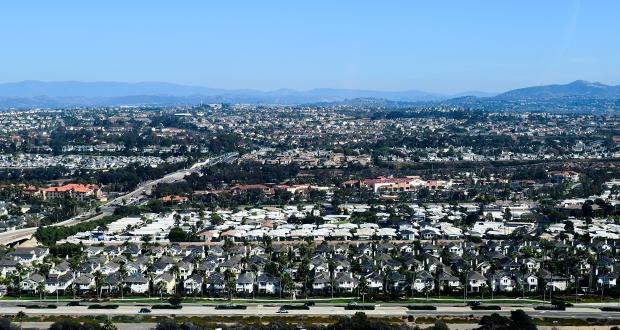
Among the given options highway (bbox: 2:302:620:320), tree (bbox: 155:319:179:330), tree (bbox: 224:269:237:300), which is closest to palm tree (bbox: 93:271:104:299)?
highway (bbox: 2:302:620:320)

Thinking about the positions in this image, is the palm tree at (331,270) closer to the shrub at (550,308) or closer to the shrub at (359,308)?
the shrub at (359,308)

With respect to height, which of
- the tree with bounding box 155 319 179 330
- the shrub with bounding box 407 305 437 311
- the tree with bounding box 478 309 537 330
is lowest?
the shrub with bounding box 407 305 437 311

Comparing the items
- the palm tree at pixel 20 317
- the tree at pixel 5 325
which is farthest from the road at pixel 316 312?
the tree at pixel 5 325

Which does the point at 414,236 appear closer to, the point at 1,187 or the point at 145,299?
the point at 145,299

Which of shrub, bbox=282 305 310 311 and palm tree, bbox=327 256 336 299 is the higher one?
palm tree, bbox=327 256 336 299

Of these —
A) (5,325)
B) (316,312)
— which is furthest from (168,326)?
(316,312)

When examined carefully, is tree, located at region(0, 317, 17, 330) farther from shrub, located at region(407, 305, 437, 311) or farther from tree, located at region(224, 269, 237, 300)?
shrub, located at region(407, 305, 437, 311)

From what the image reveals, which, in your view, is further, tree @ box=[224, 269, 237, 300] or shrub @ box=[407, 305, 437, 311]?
tree @ box=[224, 269, 237, 300]

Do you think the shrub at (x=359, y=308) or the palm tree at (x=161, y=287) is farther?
the palm tree at (x=161, y=287)
